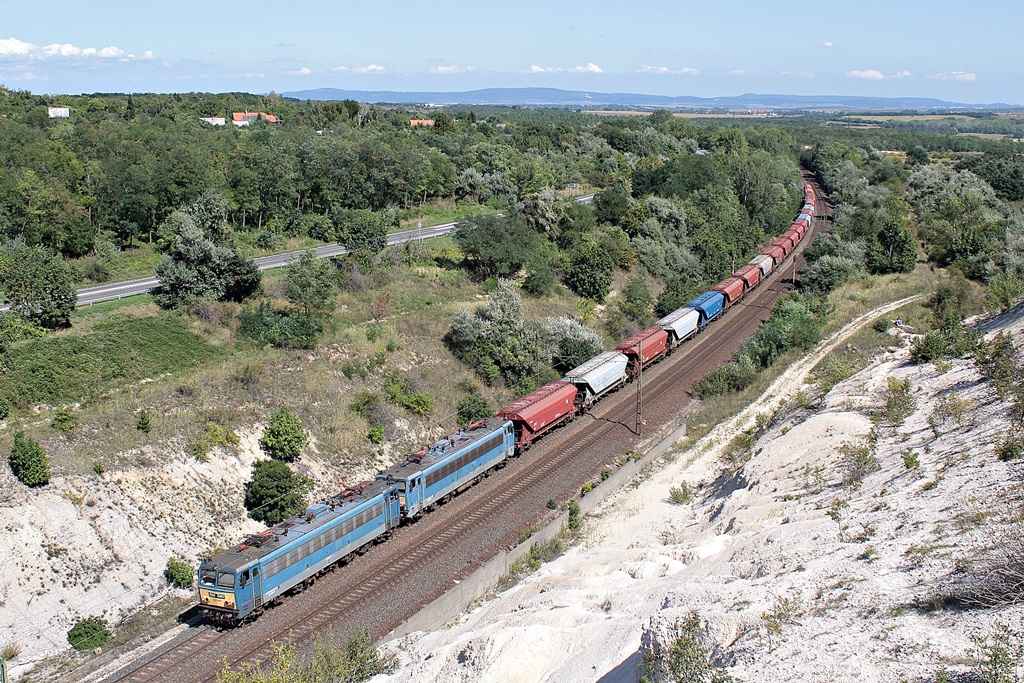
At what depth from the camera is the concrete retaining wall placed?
2339cm

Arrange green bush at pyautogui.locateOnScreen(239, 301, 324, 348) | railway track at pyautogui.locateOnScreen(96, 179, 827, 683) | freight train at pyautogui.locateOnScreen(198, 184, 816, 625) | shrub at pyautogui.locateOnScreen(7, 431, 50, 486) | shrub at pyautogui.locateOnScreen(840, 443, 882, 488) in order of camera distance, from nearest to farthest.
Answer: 1. railway track at pyautogui.locateOnScreen(96, 179, 827, 683)
2. freight train at pyautogui.locateOnScreen(198, 184, 816, 625)
3. shrub at pyautogui.locateOnScreen(840, 443, 882, 488)
4. shrub at pyautogui.locateOnScreen(7, 431, 50, 486)
5. green bush at pyautogui.locateOnScreen(239, 301, 324, 348)

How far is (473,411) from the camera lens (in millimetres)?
40906

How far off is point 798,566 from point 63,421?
27.8 metres

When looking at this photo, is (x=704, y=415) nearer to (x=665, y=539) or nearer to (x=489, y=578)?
(x=665, y=539)

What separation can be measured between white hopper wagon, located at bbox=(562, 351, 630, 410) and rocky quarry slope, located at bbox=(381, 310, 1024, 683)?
9141 millimetres

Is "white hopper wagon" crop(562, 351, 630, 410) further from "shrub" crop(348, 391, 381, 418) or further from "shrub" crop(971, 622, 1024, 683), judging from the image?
"shrub" crop(971, 622, 1024, 683)

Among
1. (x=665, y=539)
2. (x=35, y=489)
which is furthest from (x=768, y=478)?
(x=35, y=489)

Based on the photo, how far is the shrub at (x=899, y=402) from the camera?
30.9 meters

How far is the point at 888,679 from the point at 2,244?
55.0m

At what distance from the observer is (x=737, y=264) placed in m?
80.7

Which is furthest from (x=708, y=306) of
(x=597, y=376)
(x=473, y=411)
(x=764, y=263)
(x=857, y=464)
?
(x=857, y=464)

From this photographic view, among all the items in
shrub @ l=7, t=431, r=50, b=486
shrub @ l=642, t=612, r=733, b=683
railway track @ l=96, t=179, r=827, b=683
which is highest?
shrub @ l=642, t=612, r=733, b=683

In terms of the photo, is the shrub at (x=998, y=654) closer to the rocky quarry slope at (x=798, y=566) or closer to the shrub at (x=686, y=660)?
the rocky quarry slope at (x=798, y=566)

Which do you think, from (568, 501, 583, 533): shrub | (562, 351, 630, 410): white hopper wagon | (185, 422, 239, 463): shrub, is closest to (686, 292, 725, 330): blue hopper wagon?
(562, 351, 630, 410): white hopper wagon
